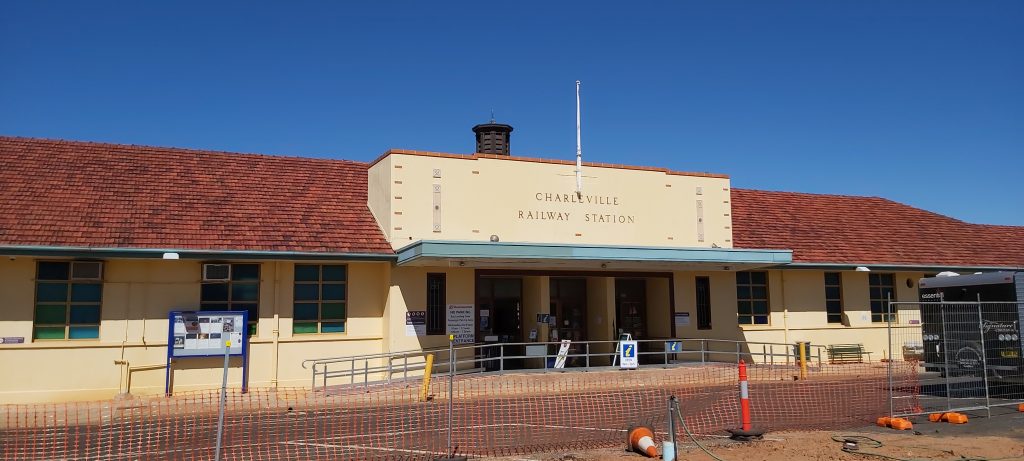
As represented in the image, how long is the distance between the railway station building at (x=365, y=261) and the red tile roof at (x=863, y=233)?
0.24 metres

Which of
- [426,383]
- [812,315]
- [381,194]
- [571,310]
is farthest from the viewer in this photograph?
[812,315]

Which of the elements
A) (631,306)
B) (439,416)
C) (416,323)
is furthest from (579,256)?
(439,416)

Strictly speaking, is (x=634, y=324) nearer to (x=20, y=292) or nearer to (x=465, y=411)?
A: (x=465, y=411)

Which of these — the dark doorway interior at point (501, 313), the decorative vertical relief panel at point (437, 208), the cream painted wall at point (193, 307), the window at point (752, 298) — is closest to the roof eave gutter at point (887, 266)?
the window at point (752, 298)

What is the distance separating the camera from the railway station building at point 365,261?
1869 cm

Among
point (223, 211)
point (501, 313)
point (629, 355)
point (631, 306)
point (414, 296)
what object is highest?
point (223, 211)

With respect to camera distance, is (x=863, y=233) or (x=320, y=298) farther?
(x=863, y=233)

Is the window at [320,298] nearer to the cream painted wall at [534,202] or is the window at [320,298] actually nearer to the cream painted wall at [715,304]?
the cream painted wall at [534,202]

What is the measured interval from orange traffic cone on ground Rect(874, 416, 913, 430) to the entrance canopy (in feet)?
26.8

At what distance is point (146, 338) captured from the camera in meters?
19.1

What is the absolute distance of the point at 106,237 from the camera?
1870cm

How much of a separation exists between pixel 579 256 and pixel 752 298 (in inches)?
319

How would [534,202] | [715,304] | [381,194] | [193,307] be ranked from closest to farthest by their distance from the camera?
[193,307], [381,194], [534,202], [715,304]

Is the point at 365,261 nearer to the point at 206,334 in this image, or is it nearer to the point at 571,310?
the point at 206,334
